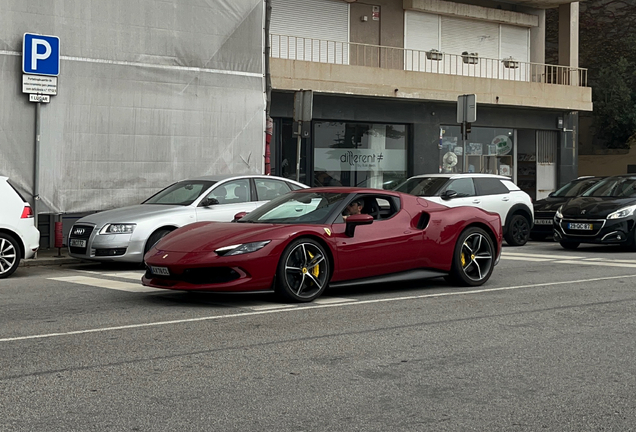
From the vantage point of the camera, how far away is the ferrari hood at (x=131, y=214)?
12984 millimetres

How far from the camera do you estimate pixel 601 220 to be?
52.5ft

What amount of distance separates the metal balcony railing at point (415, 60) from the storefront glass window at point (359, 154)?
185cm

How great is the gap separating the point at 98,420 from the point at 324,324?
3258 millimetres

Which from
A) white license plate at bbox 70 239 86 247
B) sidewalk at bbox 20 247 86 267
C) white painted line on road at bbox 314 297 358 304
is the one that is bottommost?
white painted line on road at bbox 314 297 358 304

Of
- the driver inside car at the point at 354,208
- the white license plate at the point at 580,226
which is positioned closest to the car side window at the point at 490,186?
the white license plate at the point at 580,226

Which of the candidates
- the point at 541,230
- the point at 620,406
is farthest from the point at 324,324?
the point at 541,230

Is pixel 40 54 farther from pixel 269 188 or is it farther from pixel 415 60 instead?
pixel 415 60

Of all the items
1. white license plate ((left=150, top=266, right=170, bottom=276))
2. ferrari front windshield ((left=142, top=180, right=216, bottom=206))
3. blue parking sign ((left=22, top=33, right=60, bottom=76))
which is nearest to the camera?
white license plate ((left=150, top=266, right=170, bottom=276))

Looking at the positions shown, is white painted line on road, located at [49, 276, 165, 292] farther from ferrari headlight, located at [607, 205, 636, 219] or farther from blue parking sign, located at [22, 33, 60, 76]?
ferrari headlight, located at [607, 205, 636, 219]

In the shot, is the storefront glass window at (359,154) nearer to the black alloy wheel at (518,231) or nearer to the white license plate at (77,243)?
the black alloy wheel at (518,231)

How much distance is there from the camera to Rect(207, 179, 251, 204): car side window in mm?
13781

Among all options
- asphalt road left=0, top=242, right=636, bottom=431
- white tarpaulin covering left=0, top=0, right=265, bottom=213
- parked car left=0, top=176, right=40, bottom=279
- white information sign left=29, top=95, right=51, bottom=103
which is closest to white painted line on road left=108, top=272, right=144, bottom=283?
parked car left=0, top=176, right=40, bottom=279

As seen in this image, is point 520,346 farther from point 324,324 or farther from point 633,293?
point 633,293

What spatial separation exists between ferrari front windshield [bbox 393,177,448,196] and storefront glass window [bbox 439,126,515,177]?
29.1ft
